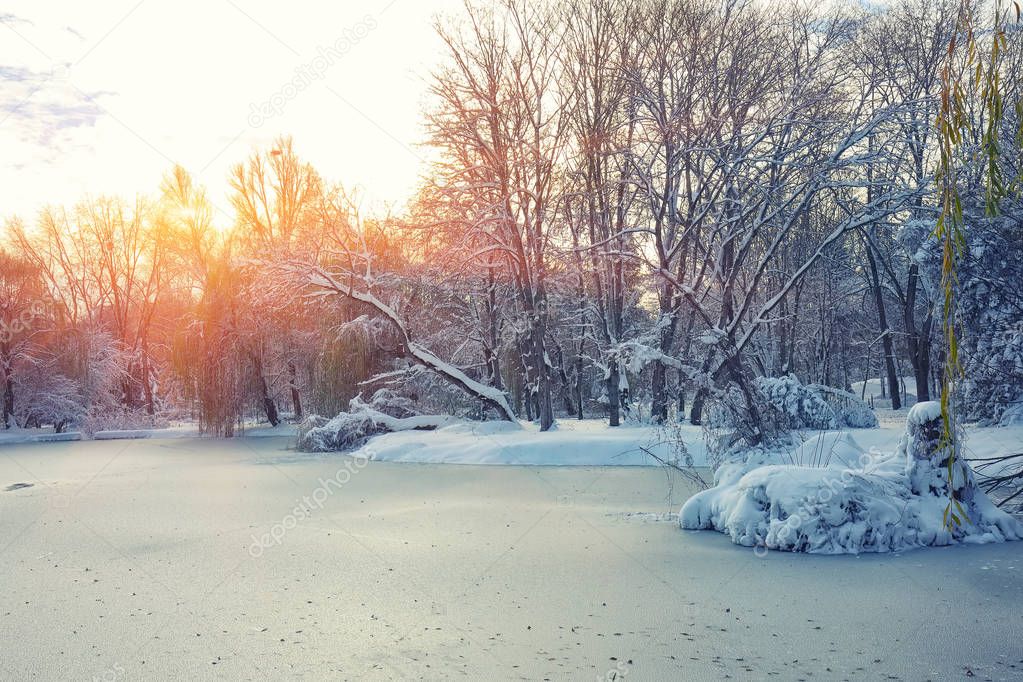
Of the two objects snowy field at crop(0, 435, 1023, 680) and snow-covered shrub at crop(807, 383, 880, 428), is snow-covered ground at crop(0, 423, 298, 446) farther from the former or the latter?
snowy field at crop(0, 435, 1023, 680)

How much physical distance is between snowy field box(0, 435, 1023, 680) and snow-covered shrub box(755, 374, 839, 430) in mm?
7270

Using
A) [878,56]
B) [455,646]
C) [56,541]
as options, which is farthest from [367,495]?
[878,56]

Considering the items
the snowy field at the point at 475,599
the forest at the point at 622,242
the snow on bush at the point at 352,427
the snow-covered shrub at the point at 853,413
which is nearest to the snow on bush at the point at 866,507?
the snowy field at the point at 475,599

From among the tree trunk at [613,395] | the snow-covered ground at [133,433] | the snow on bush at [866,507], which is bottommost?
the snow on bush at [866,507]

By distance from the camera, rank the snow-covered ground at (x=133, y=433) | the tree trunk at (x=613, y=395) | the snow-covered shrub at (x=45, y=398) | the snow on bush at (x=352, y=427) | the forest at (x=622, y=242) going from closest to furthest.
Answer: the forest at (x=622, y=242)
the snow on bush at (x=352, y=427)
the tree trunk at (x=613, y=395)
the snow-covered ground at (x=133, y=433)
the snow-covered shrub at (x=45, y=398)

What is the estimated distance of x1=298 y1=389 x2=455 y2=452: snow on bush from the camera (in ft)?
58.7

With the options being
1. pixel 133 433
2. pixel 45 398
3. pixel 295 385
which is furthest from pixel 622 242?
pixel 45 398

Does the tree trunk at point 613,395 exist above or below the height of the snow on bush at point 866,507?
above

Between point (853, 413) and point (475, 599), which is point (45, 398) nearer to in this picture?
point (853, 413)

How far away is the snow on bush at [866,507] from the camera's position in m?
6.47

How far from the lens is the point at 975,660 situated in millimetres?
3961

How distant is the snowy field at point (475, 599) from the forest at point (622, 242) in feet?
12.0

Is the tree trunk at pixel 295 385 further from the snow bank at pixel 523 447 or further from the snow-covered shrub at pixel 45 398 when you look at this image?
the snow bank at pixel 523 447

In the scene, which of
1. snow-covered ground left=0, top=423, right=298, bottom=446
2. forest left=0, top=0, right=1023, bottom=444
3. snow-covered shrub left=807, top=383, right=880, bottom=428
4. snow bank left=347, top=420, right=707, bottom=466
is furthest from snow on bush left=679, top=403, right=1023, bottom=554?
snow-covered ground left=0, top=423, right=298, bottom=446
